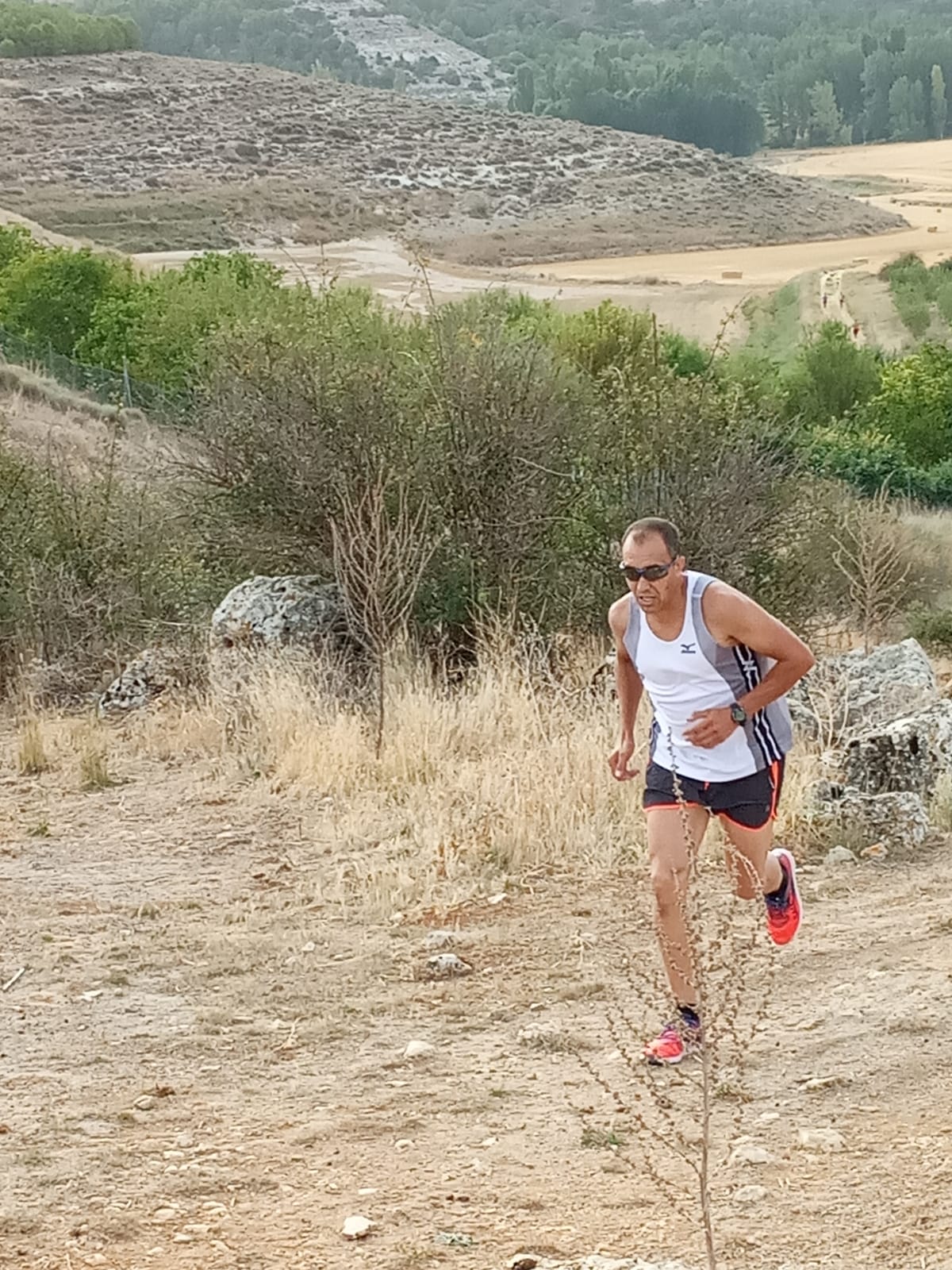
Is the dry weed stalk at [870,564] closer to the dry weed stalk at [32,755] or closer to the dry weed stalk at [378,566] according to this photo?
the dry weed stalk at [378,566]

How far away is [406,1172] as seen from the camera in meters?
4.23

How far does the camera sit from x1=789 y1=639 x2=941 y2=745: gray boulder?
360 inches

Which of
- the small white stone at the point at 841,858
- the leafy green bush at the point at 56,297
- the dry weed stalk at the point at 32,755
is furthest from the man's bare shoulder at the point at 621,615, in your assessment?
the leafy green bush at the point at 56,297

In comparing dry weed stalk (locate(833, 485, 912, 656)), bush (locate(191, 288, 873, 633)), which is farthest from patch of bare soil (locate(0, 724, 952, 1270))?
dry weed stalk (locate(833, 485, 912, 656))

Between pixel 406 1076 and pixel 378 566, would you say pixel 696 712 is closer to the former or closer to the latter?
pixel 406 1076

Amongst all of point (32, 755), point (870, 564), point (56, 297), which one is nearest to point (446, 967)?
point (32, 755)

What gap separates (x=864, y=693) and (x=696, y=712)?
506 cm

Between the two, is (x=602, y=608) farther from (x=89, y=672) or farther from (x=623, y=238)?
(x=623, y=238)

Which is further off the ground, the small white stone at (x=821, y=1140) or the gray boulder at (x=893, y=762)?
the small white stone at (x=821, y=1140)

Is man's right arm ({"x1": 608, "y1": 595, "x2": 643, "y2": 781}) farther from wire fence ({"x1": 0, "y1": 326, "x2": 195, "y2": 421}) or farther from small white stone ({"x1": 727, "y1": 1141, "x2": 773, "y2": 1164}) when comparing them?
wire fence ({"x1": 0, "y1": 326, "x2": 195, "y2": 421})

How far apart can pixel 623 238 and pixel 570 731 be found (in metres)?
114

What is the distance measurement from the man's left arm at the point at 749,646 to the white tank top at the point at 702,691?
0.13ft

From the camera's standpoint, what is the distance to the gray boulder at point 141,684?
→ 11602 mm

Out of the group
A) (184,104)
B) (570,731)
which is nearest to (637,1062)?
(570,731)
